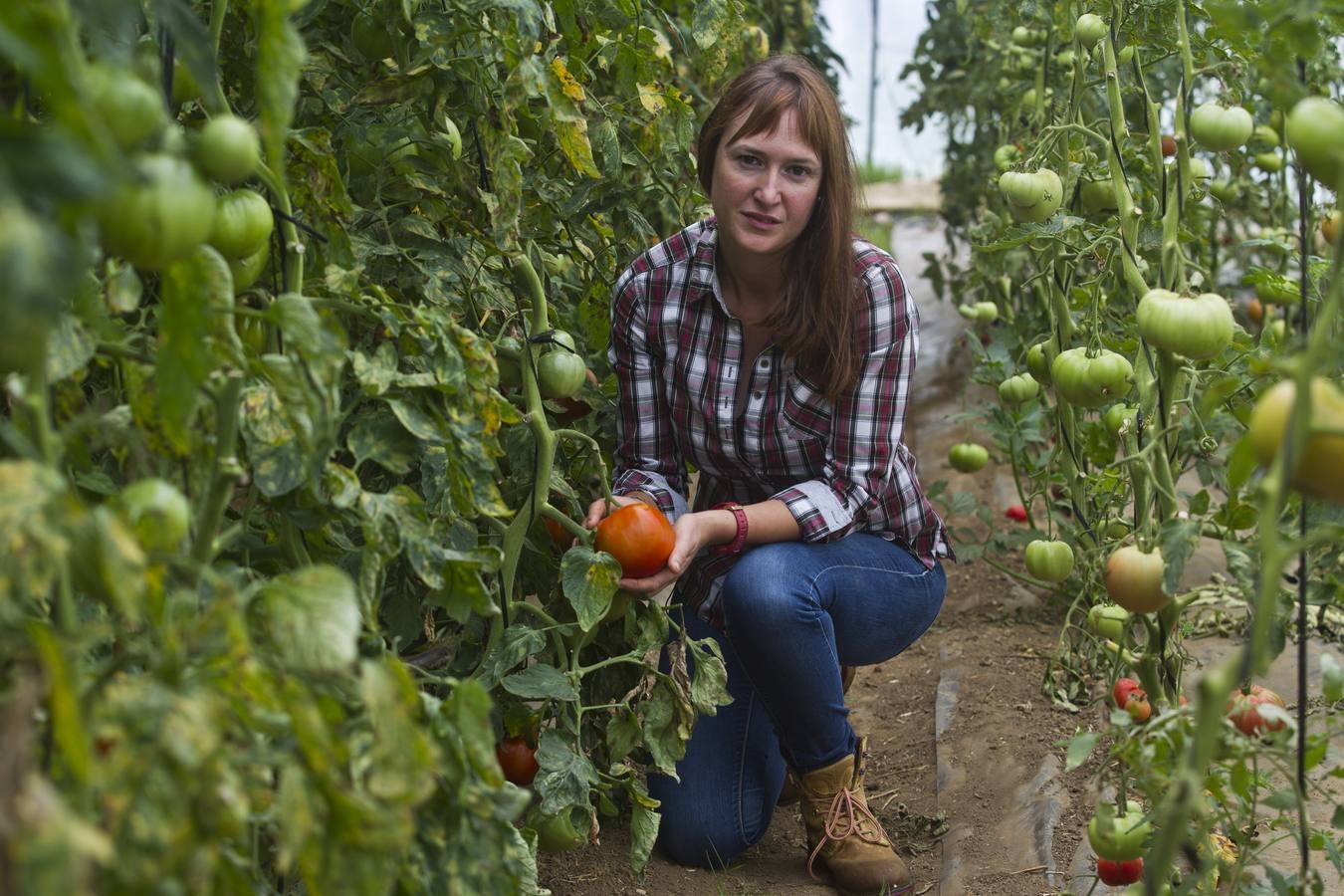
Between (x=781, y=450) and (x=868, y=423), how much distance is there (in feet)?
0.45

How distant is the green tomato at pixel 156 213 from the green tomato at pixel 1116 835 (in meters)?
0.92

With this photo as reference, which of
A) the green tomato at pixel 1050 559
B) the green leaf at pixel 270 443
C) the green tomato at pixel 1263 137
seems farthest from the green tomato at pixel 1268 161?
the green leaf at pixel 270 443

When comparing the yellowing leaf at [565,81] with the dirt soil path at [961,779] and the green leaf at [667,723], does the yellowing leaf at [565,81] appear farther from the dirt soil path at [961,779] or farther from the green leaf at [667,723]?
the dirt soil path at [961,779]

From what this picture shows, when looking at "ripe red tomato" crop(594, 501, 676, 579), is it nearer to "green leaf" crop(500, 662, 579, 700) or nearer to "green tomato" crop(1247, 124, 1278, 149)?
"green leaf" crop(500, 662, 579, 700)

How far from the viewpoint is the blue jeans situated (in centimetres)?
179

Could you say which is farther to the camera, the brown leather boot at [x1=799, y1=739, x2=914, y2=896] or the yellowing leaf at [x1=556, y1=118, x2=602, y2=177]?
the brown leather boot at [x1=799, y1=739, x2=914, y2=896]

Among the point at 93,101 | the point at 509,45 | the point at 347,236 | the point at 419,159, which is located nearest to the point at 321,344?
the point at 93,101

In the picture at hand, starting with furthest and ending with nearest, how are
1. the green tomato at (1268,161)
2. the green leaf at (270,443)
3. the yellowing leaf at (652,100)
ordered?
the green tomato at (1268,161) < the yellowing leaf at (652,100) < the green leaf at (270,443)

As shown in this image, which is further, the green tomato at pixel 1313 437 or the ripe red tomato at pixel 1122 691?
the ripe red tomato at pixel 1122 691

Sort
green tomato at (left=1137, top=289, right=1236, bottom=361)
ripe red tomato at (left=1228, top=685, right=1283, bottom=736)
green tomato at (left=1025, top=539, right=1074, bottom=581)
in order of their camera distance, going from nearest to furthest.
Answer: ripe red tomato at (left=1228, top=685, right=1283, bottom=736)
green tomato at (left=1137, top=289, right=1236, bottom=361)
green tomato at (left=1025, top=539, right=1074, bottom=581)

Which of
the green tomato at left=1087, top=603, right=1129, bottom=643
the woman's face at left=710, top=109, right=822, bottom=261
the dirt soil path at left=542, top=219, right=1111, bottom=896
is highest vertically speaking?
the woman's face at left=710, top=109, right=822, bottom=261

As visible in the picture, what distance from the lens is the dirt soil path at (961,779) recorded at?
1.79 meters

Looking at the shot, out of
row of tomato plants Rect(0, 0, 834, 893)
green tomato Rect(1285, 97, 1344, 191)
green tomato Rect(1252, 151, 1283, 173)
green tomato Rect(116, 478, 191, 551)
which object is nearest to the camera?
row of tomato plants Rect(0, 0, 834, 893)

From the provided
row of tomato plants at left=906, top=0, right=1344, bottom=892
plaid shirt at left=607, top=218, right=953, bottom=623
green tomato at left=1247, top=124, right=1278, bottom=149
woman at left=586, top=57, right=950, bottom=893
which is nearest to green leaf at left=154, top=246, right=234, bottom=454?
row of tomato plants at left=906, top=0, right=1344, bottom=892
